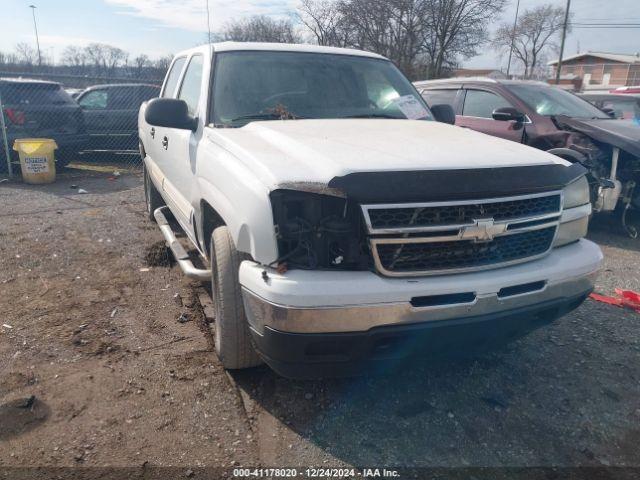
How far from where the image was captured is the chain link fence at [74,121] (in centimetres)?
969

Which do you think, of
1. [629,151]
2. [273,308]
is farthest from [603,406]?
[629,151]

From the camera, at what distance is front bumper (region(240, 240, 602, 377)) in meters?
2.10

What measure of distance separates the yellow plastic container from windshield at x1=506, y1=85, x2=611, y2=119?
7.81 m

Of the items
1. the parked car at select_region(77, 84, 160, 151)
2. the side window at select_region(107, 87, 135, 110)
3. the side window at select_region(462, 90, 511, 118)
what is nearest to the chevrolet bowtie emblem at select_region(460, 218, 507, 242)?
the side window at select_region(462, 90, 511, 118)

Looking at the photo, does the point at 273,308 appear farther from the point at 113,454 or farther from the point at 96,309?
the point at 96,309

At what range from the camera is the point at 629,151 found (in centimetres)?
592

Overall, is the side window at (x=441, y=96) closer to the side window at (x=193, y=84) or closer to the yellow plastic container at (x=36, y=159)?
the side window at (x=193, y=84)

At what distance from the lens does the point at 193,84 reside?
4.05m

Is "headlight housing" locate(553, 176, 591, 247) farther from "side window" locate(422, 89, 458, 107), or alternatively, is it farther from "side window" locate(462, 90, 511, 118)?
"side window" locate(422, 89, 458, 107)

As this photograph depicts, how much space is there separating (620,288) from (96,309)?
4485mm

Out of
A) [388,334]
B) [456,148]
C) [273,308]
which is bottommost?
[388,334]

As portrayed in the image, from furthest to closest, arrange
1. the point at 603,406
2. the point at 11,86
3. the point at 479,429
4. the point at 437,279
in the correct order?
the point at 11,86
the point at 603,406
the point at 479,429
the point at 437,279

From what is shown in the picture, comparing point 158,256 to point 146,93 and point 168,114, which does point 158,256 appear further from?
point 146,93

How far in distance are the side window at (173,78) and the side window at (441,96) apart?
4.31 metres
